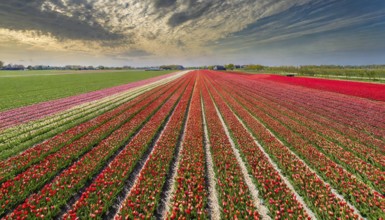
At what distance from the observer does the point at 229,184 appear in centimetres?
638

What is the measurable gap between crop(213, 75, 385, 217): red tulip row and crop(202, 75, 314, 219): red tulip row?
1881mm

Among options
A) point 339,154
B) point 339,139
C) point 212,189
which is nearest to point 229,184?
point 212,189

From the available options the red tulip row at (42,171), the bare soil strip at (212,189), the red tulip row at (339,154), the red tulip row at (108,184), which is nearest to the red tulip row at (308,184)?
the red tulip row at (339,154)

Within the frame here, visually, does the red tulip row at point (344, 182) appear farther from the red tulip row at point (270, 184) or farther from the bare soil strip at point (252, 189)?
the bare soil strip at point (252, 189)

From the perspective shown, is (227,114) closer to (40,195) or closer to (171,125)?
(171,125)

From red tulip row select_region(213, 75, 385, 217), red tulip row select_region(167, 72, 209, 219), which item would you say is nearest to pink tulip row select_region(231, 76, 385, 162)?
red tulip row select_region(213, 75, 385, 217)

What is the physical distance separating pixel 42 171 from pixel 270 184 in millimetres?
8916

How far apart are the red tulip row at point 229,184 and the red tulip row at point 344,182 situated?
331 centimetres

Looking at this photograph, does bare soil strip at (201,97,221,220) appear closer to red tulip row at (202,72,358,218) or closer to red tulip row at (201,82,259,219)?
red tulip row at (201,82,259,219)

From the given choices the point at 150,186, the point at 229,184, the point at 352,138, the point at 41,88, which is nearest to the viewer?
the point at 150,186

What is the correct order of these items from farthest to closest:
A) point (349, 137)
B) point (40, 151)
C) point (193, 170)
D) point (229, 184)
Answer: point (349, 137) → point (40, 151) → point (193, 170) → point (229, 184)

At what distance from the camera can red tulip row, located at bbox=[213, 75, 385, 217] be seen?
5.35 metres

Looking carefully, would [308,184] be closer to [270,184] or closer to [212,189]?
[270,184]

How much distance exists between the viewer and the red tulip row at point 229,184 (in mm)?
5078
